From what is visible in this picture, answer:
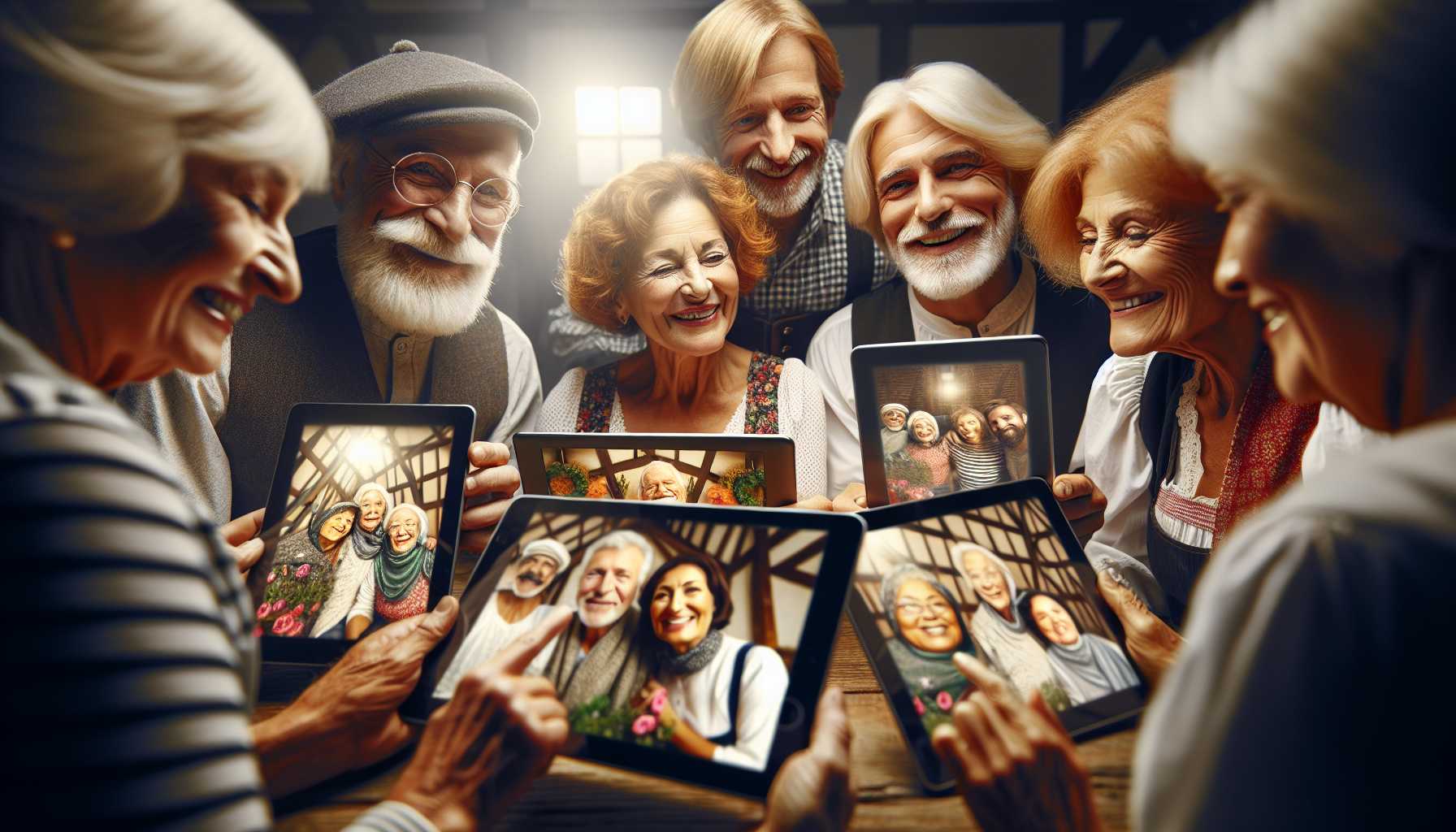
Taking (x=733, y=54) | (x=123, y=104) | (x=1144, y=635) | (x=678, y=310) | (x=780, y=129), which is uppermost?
(x=733, y=54)

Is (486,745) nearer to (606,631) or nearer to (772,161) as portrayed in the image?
(606,631)

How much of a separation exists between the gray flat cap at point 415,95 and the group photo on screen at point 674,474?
834mm

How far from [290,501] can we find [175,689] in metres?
0.85

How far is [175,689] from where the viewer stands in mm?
507

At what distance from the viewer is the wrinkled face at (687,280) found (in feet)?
5.58

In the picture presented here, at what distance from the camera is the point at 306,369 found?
1.73 m

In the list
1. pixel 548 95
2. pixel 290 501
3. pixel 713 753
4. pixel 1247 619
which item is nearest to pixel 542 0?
pixel 548 95

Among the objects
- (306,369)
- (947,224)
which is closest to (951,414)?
(947,224)

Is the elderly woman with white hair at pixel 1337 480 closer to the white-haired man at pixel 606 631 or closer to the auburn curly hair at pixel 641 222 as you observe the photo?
the white-haired man at pixel 606 631

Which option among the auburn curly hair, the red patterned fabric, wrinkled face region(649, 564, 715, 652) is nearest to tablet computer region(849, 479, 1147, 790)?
wrinkled face region(649, 564, 715, 652)

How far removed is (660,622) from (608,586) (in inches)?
3.7

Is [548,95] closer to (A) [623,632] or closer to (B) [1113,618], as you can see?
(A) [623,632]

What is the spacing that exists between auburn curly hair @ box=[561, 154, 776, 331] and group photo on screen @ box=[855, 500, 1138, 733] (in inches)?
37.0

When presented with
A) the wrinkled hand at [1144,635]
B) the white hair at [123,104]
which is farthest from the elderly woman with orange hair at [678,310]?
the white hair at [123,104]
